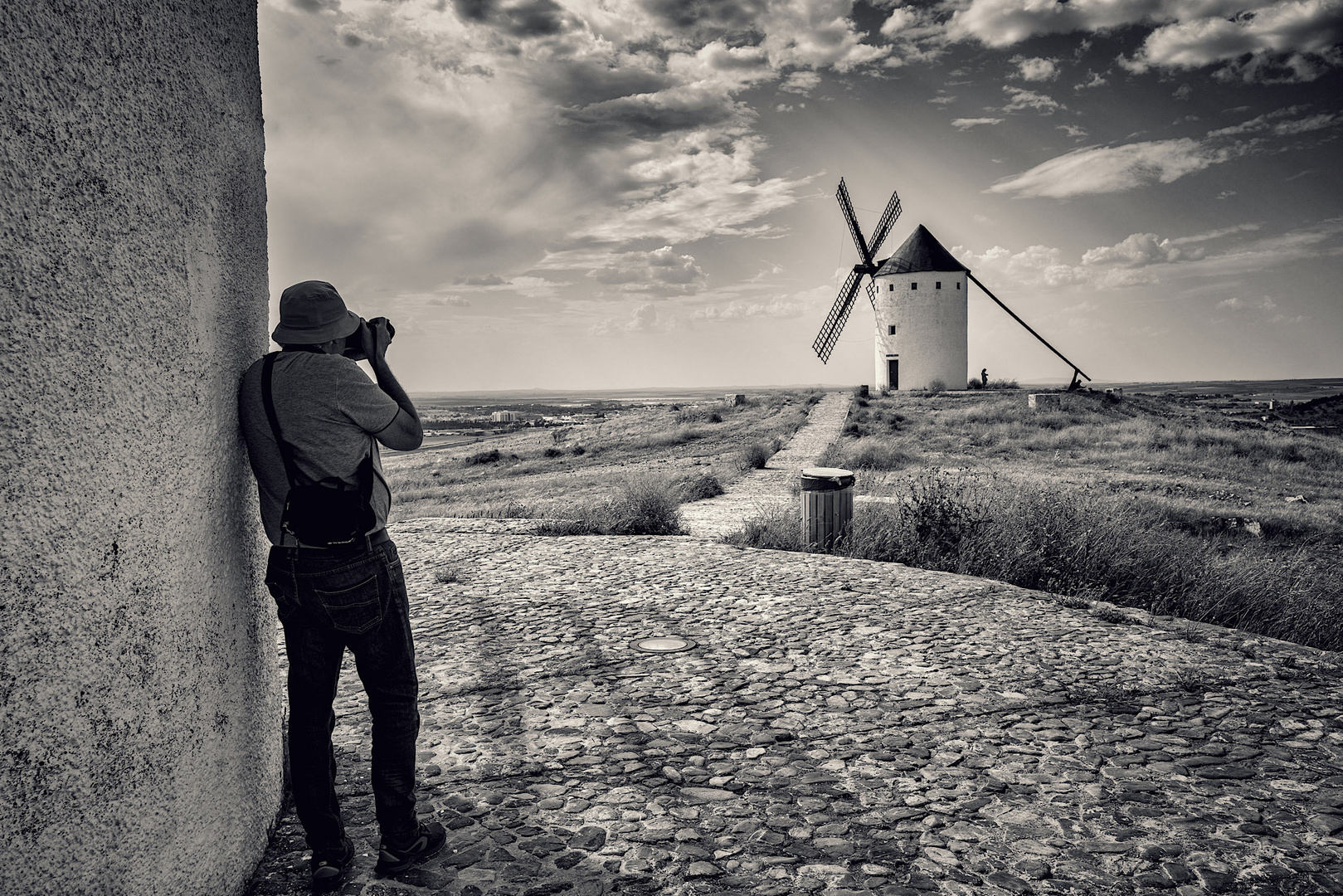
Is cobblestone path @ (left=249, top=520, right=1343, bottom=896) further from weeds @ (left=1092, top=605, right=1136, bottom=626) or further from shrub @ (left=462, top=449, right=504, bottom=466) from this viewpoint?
shrub @ (left=462, top=449, right=504, bottom=466)

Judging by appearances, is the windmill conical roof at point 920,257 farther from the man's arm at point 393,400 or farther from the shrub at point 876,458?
the man's arm at point 393,400

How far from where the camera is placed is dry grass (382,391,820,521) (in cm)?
1465

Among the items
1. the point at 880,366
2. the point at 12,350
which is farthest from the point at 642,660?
the point at 880,366

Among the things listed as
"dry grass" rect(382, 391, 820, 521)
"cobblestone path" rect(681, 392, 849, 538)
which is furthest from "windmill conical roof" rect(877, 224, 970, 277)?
"cobblestone path" rect(681, 392, 849, 538)

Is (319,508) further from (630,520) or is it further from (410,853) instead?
(630,520)

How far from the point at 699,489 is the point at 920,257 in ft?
92.7

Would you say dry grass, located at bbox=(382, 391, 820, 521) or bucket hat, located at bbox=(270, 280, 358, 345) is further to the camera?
dry grass, located at bbox=(382, 391, 820, 521)

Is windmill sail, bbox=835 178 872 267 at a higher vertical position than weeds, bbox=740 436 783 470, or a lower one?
higher

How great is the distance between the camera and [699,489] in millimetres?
13648

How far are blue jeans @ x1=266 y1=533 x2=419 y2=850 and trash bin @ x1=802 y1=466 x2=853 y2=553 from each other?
6001 millimetres

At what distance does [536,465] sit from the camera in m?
24.6

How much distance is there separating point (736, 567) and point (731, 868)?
4475 mm

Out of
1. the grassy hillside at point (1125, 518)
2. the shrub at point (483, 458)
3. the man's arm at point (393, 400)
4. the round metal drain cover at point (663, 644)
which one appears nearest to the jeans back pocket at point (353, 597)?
the man's arm at point (393, 400)

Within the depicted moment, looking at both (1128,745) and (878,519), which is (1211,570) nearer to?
(878,519)
